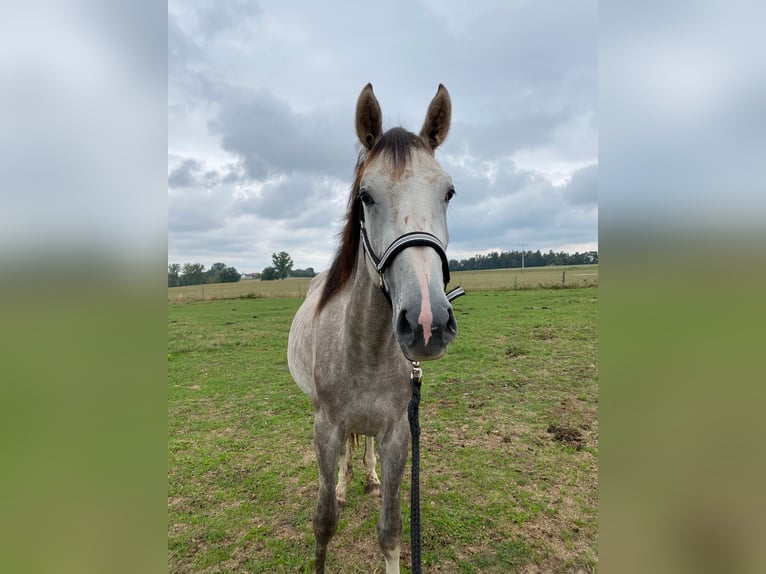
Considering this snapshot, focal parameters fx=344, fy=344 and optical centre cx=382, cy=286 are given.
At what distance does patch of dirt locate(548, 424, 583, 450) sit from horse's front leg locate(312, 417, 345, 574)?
11.0ft

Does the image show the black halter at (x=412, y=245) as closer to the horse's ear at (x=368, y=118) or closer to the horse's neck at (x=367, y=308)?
the horse's neck at (x=367, y=308)

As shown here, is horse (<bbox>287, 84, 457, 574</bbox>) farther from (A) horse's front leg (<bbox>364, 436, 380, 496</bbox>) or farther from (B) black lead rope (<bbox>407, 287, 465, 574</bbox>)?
(A) horse's front leg (<bbox>364, 436, 380, 496</bbox>)

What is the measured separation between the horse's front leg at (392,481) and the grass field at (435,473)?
566 mm

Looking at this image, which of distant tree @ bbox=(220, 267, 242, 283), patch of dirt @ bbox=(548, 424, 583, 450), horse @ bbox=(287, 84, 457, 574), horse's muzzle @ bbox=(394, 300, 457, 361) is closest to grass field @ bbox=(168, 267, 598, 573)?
patch of dirt @ bbox=(548, 424, 583, 450)

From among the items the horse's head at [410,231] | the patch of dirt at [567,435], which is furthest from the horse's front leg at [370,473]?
the horse's head at [410,231]

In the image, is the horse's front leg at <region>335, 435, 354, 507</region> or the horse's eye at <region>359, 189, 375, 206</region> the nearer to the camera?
the horse's eye at <region>359, 189, 375, 206</region>

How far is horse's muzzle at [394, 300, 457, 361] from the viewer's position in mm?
1265

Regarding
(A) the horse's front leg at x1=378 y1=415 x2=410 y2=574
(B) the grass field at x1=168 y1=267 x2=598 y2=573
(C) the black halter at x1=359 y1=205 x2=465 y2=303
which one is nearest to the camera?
(C) the black halter at x1=359 y1=205 x2=465 y2=303

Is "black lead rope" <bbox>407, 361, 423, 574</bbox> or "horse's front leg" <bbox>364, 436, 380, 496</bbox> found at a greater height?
"black lead rope" <bbox>407, 361, 423, 574</bbox>

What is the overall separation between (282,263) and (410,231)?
36.3 metres

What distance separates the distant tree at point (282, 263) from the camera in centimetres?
3569
